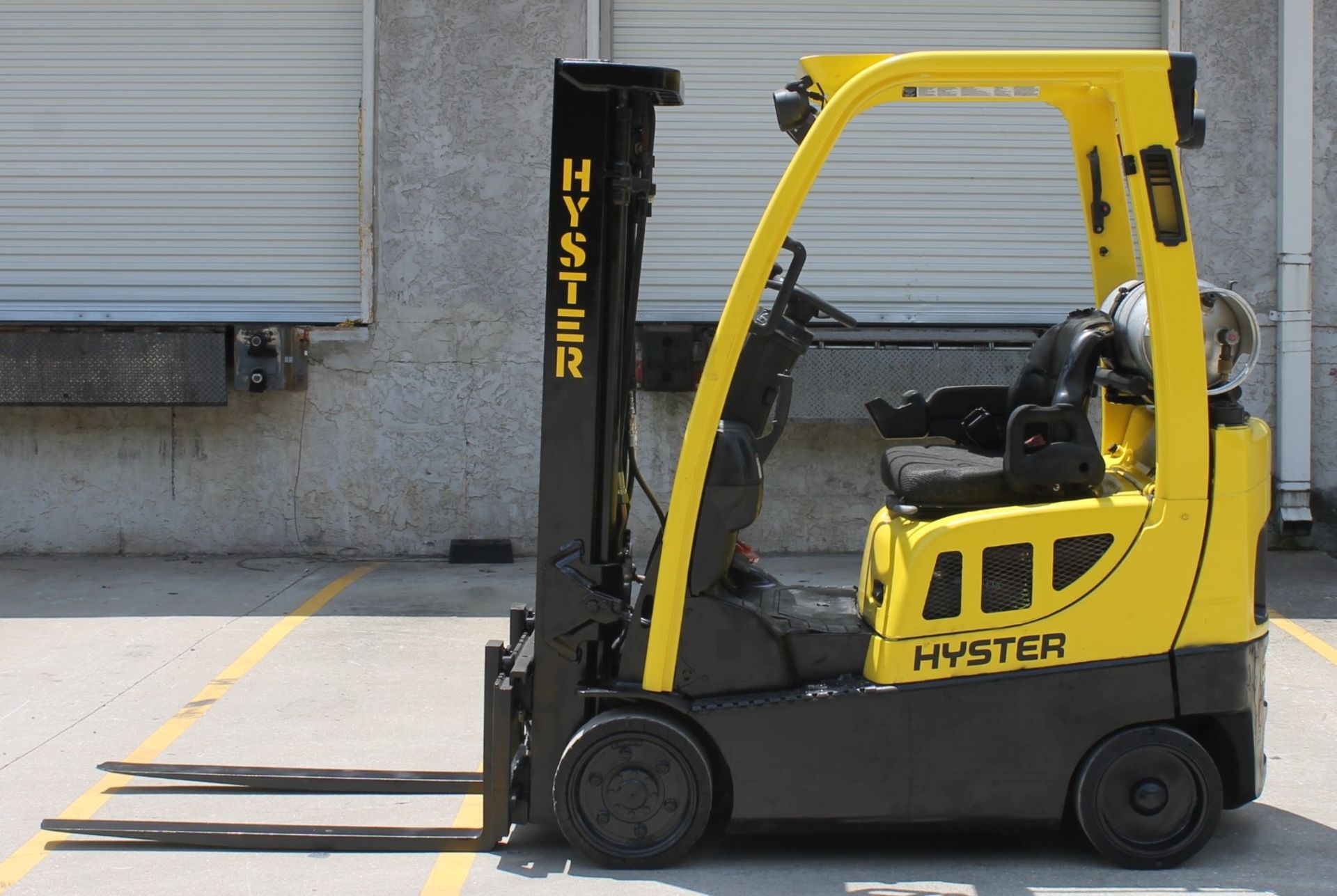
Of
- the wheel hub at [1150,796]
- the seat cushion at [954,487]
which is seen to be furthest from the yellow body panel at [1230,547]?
the seat cushion at [954,487]

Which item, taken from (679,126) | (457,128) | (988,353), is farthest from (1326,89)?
(457,128)

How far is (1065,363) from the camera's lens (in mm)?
4523

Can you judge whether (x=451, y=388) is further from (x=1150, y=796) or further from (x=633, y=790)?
(x=1150, y=796)

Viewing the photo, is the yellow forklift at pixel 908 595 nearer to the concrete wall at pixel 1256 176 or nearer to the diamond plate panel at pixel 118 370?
the diamond plate panel at pixel 118 370

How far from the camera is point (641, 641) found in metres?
4.36

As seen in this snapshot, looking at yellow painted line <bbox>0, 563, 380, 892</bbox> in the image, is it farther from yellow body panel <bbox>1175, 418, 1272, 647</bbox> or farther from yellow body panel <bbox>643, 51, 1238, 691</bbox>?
yellow body panel <bbox>1175, 418, 1272, 647</bbox>

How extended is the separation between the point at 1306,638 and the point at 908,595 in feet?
14.9

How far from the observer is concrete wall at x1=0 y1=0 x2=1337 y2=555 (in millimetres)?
9984

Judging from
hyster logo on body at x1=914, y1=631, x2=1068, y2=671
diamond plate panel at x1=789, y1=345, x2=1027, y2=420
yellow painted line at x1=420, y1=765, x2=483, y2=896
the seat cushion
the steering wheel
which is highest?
the steering wheel

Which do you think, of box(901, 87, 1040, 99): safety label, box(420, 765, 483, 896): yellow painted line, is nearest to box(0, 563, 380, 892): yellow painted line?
box(420, 765, 483, 896): yellow painted line

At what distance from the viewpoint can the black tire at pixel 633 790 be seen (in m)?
4.28

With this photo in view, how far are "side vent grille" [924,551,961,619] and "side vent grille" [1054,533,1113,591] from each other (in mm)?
304

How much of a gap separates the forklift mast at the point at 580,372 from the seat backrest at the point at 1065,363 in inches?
58.0

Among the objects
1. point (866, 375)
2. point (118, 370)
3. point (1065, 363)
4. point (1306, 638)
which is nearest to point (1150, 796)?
point (1065, 363)
